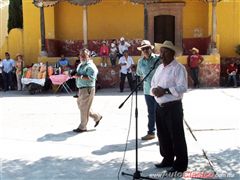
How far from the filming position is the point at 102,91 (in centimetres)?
1834

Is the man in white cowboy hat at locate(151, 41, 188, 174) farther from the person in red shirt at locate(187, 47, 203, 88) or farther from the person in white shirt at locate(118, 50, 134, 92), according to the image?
the person in red shirt at locate(187, 47, 203, 88)

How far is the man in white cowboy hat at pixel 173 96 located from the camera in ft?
20.6

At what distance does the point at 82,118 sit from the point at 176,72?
3.85m

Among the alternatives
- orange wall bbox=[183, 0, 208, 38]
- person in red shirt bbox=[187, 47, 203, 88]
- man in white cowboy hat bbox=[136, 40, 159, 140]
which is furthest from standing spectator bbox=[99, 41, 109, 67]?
man in white cowboy hat bbox=[136, 40, 159, 140]

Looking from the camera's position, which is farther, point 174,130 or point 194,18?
point 194,18

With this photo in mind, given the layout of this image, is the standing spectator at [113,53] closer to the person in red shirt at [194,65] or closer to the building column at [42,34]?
the building column at [42,34]

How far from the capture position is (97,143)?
870cm

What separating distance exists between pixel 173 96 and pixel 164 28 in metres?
16.9

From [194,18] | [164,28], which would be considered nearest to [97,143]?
[164,28]

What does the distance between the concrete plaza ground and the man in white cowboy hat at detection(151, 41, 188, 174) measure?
1.06 ft

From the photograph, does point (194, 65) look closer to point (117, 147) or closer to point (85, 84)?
point (85, 84)

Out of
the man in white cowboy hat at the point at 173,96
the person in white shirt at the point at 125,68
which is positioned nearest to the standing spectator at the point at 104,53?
the person in white shirt at the point at 125,68

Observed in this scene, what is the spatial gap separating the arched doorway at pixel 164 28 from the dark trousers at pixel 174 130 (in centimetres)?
1641

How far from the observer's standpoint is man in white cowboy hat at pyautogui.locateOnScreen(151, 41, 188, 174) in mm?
6285
